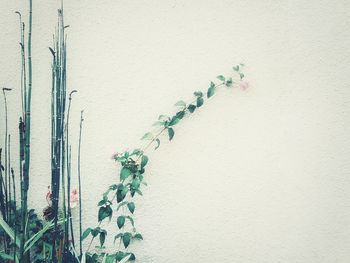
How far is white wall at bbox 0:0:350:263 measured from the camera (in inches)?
61.7

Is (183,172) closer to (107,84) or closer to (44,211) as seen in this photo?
(107,84)

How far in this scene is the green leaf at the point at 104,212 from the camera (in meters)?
1.56

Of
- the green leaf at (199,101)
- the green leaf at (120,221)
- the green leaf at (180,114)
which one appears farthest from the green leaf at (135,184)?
the green leaf at (199,101)

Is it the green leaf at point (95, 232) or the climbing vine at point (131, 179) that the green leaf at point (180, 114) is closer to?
the climbing vine at point (131, 179)

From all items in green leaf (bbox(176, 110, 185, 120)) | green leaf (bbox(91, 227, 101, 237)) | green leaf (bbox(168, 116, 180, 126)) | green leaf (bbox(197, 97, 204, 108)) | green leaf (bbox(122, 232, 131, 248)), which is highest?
green leaf (bbox(197, 97, 204, 108))

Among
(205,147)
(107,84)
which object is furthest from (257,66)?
(107,84)

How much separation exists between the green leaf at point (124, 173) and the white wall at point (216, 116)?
0.34 feet

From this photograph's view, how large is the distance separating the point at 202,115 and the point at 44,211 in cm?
96

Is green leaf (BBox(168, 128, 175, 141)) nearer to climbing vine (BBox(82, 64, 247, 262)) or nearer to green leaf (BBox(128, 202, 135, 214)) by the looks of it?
climbing vine (BBox(82, 64, 247, 262))

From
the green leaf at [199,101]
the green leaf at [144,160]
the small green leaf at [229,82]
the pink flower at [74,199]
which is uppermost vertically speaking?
the small green leaf at [229,82]

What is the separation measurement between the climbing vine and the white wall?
47 mm

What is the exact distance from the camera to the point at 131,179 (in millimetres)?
1600

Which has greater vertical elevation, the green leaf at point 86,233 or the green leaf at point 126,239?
the green leaf at point 86,233

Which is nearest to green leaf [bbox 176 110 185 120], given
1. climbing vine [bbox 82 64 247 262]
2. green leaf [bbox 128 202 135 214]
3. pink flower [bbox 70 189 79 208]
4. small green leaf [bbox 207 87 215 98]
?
climbing vine [bbox 82 64 247 262]
